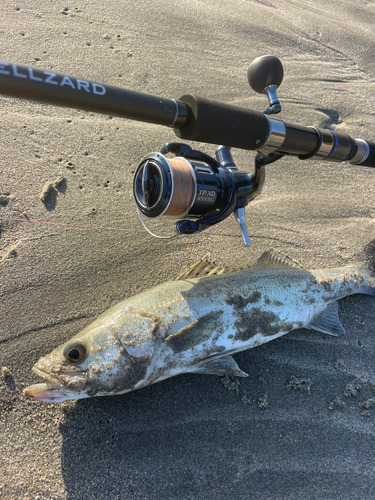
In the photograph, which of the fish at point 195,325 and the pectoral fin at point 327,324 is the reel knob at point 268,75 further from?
the pectoral fin at point 327,324

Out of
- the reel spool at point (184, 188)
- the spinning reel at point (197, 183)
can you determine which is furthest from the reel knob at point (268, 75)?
the reel spool at point (184, 188)

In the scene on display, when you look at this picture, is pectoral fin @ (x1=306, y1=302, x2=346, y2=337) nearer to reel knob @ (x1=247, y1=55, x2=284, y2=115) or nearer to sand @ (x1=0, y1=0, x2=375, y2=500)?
sand @ (x1=0, y1=0, x2=375, y2=500)

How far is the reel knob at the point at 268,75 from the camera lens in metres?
2.05

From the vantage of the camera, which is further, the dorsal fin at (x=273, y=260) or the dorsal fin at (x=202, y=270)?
the dorsal fin at (x=273, y=260)

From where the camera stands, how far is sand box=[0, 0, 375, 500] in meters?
2.26

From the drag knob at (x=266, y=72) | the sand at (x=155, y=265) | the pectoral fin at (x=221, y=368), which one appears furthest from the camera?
the pectoral fin at (x=221, y=368)

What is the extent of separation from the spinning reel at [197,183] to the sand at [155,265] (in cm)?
101

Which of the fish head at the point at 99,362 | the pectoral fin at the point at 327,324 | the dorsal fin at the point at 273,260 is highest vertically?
the dorsal fin at the point at 273,260

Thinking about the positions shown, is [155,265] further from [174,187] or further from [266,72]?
[266,72]

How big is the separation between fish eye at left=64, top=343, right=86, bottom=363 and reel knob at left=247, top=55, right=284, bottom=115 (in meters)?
2.07

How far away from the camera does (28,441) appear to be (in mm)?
2211

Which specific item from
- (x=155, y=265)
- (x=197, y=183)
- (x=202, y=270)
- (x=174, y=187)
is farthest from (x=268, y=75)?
(x=155, y=265)

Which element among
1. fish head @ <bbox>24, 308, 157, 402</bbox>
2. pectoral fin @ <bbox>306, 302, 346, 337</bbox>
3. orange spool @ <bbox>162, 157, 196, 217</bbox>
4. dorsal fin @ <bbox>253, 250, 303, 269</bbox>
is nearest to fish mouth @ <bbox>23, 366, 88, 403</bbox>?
fish head @ <bbox>24, 308, 157, 402</bbox>

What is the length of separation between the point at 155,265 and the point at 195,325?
0.81 m
